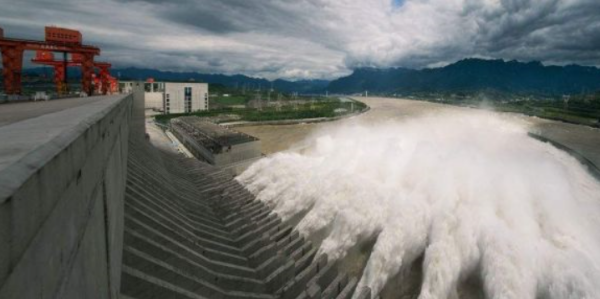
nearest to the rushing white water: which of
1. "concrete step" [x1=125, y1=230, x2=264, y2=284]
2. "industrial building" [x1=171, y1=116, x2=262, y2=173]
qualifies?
"concrete step" [x1=125, y1=230, x2=264, y2=284]

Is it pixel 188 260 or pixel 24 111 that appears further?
pixel 24 111

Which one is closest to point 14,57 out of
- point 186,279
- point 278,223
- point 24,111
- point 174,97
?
point 24,111

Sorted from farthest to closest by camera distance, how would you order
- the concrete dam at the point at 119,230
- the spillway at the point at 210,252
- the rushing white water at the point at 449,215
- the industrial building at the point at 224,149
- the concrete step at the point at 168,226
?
the industrial building at the point at 224,149, the rushing white water at the point at 449,215, the concrete step at the point at 168,226, the spillway at the point at 210,252, the concrete dam at the point at 119,230

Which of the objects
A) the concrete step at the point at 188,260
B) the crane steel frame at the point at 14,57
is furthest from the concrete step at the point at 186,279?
the crane steel frame at the point at 14,57

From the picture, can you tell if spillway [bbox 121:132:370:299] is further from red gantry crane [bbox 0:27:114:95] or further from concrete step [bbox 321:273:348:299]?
red gantry crane [bbox 0:27:114:95]

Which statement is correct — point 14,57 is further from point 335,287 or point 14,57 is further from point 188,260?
point 335,287

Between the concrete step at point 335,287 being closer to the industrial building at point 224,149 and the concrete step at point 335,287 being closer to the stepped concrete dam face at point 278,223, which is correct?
the stepped concrete dam face at point 278,223

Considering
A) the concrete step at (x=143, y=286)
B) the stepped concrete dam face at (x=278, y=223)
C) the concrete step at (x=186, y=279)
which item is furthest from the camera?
the concrete step at (x=186, y=279)
